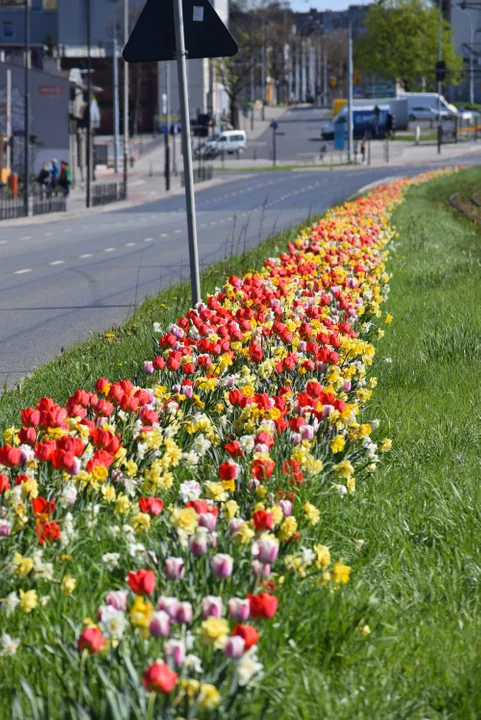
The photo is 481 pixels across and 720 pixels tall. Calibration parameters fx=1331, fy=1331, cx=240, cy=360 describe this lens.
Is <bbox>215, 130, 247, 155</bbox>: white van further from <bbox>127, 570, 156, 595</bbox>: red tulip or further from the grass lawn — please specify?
<bbox>127, 570, 156, 595</bbox>: red tulip

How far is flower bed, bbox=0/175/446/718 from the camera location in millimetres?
2980

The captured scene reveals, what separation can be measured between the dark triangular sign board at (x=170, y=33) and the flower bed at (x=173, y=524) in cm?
296

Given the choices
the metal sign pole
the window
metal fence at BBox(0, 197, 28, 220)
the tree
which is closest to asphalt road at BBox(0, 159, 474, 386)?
metal fence at BBox(0, 197, 28, 220)

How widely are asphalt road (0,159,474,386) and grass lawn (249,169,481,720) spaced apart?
3722mm

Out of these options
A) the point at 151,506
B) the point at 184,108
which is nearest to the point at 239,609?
the point at 151,506

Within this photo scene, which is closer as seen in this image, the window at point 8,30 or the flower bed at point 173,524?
the flower bed at point 173,524

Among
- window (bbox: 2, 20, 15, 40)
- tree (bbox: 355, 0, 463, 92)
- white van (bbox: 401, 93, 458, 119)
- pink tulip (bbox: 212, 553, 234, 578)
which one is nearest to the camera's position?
pink tulip (bbox: 212, 553, 234, 578)

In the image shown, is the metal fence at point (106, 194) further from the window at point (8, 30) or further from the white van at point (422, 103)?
the white van at point (422, 103)

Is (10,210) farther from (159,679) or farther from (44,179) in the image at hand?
(159,679)

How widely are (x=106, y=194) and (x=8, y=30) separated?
66.0 metres


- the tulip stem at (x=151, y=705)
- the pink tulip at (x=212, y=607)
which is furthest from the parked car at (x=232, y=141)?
the tulip stem at (x=151, y=705)

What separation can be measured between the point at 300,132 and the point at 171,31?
112m

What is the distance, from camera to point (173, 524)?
3594 millimetres

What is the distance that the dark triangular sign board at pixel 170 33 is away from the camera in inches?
370
